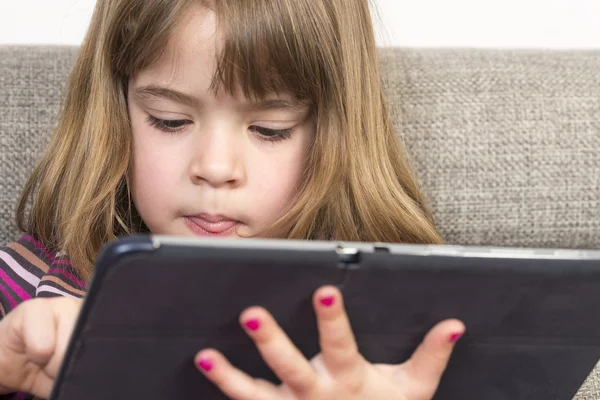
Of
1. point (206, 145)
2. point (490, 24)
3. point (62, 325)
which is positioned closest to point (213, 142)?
point (206, 145)

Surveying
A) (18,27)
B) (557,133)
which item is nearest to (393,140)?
(557,133)

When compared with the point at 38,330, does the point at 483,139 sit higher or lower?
higher

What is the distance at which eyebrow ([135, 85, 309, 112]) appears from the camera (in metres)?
0.81

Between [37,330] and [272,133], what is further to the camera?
[272,133]

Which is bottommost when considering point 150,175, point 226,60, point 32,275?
point 32,275

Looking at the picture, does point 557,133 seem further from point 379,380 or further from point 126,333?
point 126,333

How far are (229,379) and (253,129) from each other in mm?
361

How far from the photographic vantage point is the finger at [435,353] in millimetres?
529

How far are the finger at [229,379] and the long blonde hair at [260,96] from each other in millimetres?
338

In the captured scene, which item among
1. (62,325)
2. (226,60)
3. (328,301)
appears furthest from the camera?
(226,60)

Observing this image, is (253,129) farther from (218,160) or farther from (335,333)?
(335,333)

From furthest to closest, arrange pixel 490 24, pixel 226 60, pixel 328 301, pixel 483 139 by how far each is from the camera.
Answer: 1. pixel 490 24
2. pixel 483 139
3. pixel 226 60
4. pixel 328 301

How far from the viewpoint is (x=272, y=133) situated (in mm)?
854

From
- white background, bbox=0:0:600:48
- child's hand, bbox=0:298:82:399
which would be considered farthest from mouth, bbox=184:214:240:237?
white background, bbox=0:0:600:48
